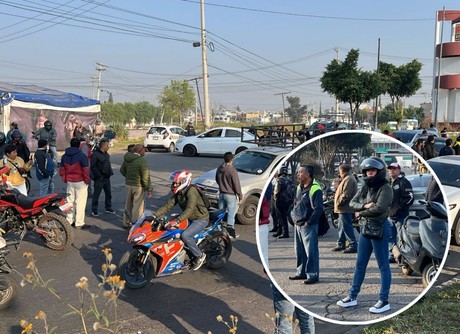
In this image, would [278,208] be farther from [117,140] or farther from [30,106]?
[117,140]

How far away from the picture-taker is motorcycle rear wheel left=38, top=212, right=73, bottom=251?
6.59 m

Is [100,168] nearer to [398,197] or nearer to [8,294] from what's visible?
[8,294]

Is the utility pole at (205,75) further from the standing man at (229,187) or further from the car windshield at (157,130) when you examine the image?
the standing man at (229,187)

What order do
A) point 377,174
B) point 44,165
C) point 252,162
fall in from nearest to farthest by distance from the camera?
1. point 377,174
2. point 252,162
3. point 44,165

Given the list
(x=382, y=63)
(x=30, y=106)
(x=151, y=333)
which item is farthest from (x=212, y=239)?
(x=382, y=63)

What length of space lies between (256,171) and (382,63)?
3145cm

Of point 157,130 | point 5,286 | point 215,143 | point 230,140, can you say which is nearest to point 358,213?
point 5,286

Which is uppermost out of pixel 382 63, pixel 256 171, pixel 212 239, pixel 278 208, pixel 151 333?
pixel 382 63

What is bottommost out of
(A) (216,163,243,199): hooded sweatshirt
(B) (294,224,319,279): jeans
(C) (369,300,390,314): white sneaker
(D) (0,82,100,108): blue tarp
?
(A) (216,163,243,199): hooded sweatshirt

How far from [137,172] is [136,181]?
0.16m

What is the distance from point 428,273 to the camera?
1.94m

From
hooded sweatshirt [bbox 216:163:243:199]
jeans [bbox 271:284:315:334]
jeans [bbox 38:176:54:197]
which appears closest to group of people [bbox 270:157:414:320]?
jeans [bbox 271:284:315:334]

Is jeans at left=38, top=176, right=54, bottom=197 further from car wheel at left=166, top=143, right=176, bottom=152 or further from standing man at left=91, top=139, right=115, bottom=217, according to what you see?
car wheel at left=166, top=143, right=176, bottom=152

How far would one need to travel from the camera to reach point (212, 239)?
229 inches
